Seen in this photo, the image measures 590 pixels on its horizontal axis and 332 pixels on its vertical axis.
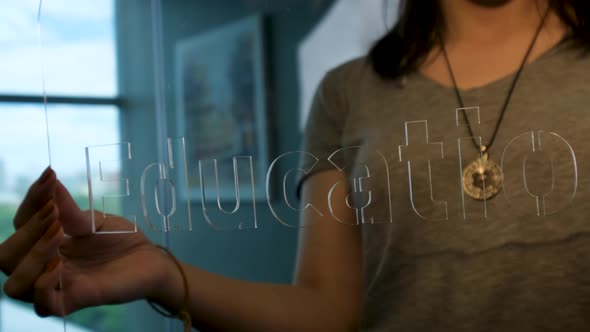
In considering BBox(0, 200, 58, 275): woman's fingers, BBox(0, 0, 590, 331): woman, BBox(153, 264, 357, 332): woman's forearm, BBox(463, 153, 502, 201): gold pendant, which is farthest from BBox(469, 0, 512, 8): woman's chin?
BBox(0, 200, 58, 275): woman's fingers

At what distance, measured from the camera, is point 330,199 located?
1.31 ft

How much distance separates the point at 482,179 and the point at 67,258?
0.98ft

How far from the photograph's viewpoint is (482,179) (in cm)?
36

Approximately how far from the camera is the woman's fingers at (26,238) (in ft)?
1.30

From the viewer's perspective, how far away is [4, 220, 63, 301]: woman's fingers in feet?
1.29

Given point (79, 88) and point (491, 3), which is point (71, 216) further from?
point (491, 3)

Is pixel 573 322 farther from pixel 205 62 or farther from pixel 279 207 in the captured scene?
pixel 205 62

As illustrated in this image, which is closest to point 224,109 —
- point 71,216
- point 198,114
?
point 198,114

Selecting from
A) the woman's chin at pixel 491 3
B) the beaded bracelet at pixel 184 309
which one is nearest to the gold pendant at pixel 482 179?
the woman's chin at pixel 491 3

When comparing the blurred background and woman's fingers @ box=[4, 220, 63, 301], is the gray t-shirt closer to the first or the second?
the blurred background

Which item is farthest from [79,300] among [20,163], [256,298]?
[20,163]

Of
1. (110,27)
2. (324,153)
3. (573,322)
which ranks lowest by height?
(573,322)

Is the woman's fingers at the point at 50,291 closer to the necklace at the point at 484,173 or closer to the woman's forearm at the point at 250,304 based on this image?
the woman's forearm at the point at 250,304

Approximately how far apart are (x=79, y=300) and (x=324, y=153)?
209 mm
